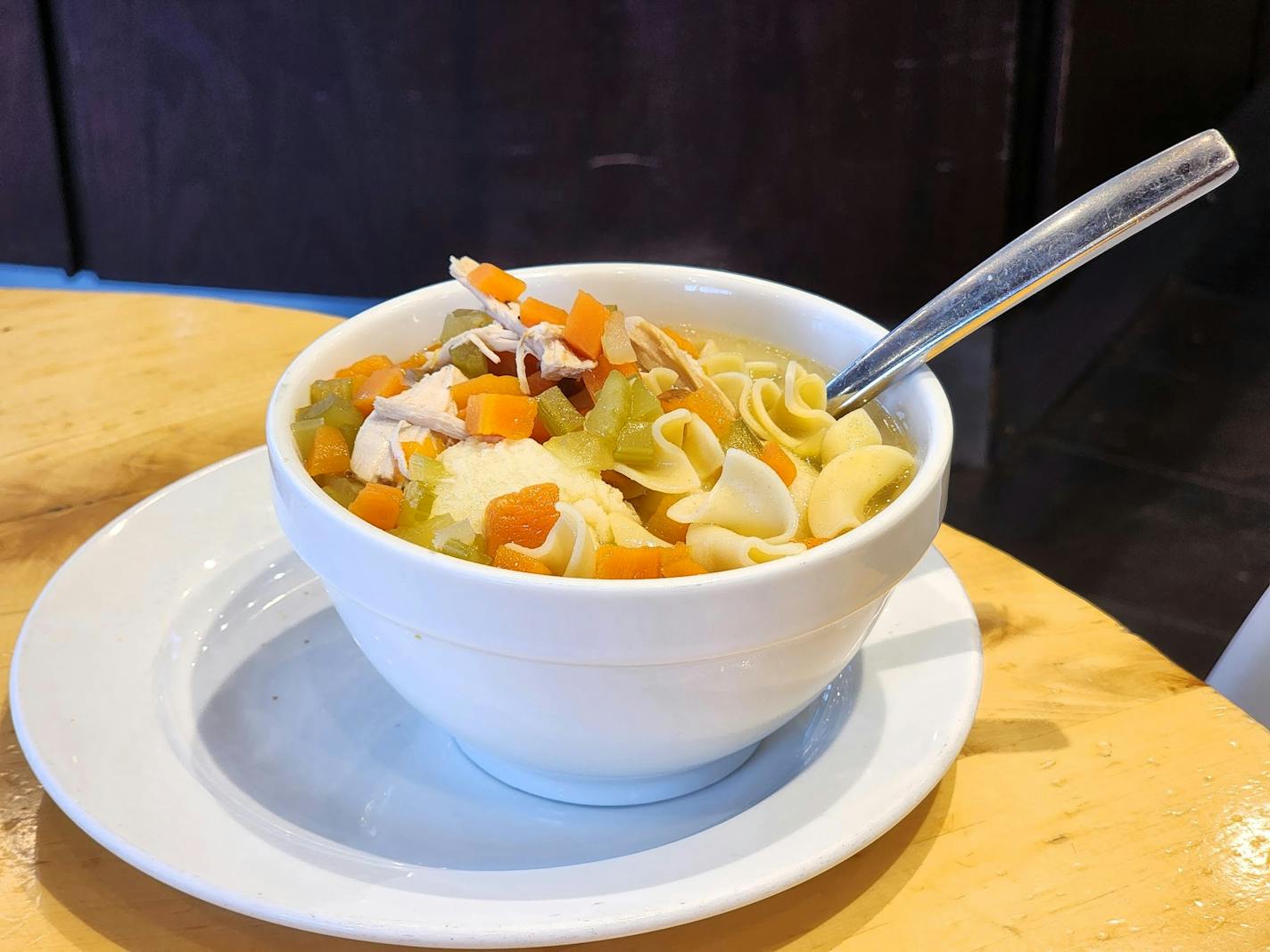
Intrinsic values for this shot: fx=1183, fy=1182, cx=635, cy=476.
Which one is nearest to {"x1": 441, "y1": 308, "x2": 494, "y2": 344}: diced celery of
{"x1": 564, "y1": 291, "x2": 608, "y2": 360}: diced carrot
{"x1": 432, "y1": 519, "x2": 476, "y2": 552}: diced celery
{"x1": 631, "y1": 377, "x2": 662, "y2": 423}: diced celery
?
{"x1": 564, "y1": 291, "x2": 608, "y2": 360}: diced carrot

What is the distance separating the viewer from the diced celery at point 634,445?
96 centimetres

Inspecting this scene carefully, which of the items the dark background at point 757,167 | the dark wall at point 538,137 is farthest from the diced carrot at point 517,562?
the dark wall at point 538,137

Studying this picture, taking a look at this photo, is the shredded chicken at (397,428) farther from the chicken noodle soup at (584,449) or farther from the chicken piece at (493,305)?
the chicken piece at (493,305)

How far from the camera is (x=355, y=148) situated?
11.2 feet

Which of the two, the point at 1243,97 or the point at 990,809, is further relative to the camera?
the point at 1243,97

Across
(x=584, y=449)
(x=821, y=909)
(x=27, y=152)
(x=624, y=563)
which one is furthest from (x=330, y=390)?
(x=27, y=152)

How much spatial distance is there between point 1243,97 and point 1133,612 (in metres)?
2.01

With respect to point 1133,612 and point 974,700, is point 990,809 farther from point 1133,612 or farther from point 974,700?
point 1133,612

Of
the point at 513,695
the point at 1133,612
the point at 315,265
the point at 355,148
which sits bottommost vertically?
the point at 1133,612

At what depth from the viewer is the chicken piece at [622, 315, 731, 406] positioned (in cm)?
110

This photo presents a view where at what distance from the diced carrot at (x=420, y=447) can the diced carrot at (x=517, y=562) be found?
5.7 inches

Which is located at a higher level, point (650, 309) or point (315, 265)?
point (650, 309)

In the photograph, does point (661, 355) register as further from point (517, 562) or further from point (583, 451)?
point (517, 562)

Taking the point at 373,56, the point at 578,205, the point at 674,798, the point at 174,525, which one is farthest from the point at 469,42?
the point at 674,798
